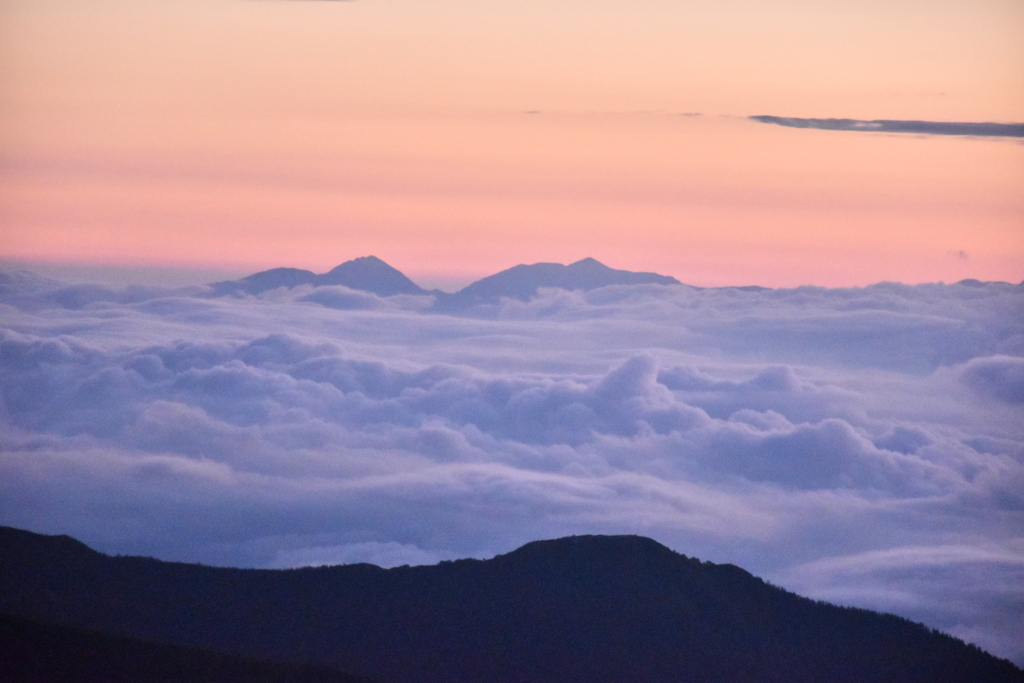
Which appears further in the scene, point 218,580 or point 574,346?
point 574,346

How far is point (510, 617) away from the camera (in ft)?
94.3

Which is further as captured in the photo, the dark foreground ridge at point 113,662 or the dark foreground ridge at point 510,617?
the dark foreground ridge at point 510,617

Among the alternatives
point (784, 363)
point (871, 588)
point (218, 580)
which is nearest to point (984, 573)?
point (871, 588)

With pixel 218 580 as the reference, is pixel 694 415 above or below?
above

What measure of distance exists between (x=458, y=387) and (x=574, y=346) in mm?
4368

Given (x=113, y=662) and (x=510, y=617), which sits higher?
(x=510, y=617)

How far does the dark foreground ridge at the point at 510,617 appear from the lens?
26641 millimetres

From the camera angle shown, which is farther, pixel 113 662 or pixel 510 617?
pixel 510 617

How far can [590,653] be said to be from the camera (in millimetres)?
27844

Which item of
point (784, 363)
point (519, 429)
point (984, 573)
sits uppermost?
point (784, 363)

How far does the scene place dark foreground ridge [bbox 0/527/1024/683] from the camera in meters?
26.6

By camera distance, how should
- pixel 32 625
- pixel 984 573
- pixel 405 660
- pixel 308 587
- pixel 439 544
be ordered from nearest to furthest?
pixel 32 625 → pixel 405 660 → pixel 308 587 → pixel 984 573 → pixel 439 544

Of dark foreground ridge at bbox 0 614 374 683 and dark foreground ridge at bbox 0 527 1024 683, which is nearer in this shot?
dark foreground ridge at bbox 0 614 374 683

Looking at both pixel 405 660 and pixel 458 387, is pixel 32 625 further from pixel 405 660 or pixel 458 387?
pixel 458 387
